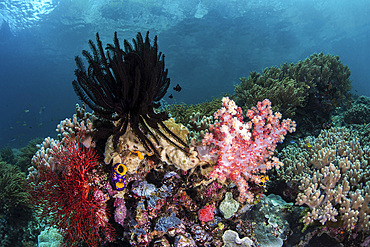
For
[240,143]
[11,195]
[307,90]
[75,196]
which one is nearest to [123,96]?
[75,196]

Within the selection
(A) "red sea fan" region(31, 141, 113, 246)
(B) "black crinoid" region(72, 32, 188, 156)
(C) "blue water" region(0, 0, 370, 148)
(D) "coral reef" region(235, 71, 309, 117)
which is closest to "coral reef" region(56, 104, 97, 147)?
(A) "red sea fan" region(31, 141, 113, 246)

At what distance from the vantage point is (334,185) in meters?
3.58

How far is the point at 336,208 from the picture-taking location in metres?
3.41

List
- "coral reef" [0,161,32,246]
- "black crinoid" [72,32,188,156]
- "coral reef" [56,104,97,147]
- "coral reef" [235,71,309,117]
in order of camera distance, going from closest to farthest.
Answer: "black crinoid" [72,32,188,156] → "coral reef" [56,104,97,147] → "coral reef" [0,161,32,246] → "coral reef" [235,71,309,117]

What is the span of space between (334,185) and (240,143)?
6.95 ft

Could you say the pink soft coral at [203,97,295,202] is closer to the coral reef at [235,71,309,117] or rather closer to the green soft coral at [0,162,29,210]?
the coral reef at [235,71,309,117]

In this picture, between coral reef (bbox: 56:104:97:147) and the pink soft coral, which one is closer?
the pink soft coral

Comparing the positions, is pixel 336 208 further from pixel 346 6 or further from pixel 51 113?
pixel 51 113

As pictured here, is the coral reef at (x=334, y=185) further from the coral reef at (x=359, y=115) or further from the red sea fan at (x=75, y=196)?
the coral reef at (x=359, y=115)

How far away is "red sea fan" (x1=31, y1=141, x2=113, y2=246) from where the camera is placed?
10.2 feet

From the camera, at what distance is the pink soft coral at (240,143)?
309cm

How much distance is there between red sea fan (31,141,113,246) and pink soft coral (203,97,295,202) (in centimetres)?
213

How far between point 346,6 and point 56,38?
2429 inches

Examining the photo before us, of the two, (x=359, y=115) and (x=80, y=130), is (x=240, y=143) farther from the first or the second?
(x=359, y=115)
